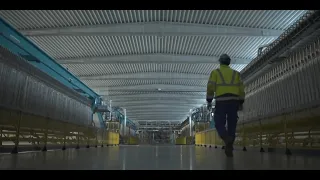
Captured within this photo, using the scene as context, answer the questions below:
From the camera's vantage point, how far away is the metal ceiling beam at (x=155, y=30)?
1300cm

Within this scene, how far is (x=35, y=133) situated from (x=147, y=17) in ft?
23.9

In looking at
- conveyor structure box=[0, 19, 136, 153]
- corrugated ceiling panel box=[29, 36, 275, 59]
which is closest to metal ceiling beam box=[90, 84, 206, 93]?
corrugated ceiling panel box=[29, 36, 275, 59]

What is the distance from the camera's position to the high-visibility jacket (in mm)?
5207

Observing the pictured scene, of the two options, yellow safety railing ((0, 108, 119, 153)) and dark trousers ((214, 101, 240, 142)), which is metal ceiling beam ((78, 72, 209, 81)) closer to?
yellow safety railing ((0, 108, 119, 153))

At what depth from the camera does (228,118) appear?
5203mm

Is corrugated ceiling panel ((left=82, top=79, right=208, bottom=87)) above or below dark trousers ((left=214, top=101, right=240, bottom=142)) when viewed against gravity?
above

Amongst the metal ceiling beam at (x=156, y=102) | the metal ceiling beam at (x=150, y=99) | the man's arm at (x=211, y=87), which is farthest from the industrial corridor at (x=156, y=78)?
the metal ceiling beam at (x=156, y=102)

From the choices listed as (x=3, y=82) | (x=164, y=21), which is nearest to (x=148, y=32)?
(x=164, y=21)

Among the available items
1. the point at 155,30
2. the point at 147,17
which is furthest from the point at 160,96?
the point at 147,17

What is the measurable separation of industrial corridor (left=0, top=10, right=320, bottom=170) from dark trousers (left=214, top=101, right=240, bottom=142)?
0.05 meters

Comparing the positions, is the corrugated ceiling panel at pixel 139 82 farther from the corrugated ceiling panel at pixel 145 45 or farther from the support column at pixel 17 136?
the support column at pixel 17 136

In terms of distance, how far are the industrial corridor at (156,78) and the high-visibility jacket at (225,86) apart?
0.17 ft

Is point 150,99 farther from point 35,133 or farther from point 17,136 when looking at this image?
point 17,136
